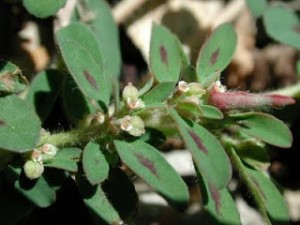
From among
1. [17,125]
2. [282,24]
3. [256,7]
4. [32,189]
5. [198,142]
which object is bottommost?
[282,24]

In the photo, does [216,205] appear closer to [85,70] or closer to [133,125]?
[133,125]

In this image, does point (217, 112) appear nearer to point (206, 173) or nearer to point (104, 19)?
point (206, 173)

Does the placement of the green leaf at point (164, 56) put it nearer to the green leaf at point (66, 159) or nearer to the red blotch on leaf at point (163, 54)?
the red blotch on leaf at point (163, 54)

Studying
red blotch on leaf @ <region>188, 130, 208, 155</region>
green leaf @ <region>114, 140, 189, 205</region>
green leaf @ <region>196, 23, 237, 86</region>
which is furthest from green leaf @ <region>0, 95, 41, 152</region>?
green leaf @ <region>196, 23, 237, 86</region>

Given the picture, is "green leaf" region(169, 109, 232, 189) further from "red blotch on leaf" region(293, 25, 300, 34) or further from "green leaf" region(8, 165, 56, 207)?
"red blotch on leaf" region(293, 25, 300, 34)

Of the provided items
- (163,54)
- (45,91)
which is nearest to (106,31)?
(45,91)

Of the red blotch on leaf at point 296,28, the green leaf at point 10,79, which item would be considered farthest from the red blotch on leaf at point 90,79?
the red blotch on leaf at point 296,28

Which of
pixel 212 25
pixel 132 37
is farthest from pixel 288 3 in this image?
pixel 132 37
